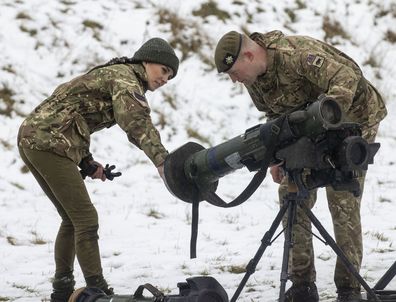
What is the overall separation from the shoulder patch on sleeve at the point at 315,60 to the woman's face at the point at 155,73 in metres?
0.99

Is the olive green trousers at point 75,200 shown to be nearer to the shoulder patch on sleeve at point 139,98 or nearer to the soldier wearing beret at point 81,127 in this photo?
the soldier wearing beret at point 81,127

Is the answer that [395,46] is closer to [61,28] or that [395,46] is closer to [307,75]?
[61,28]

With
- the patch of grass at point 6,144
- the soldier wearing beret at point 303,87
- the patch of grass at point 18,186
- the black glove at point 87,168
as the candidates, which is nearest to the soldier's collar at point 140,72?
the soldier wearing beret at point 303,87

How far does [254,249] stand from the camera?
5996 millimetres

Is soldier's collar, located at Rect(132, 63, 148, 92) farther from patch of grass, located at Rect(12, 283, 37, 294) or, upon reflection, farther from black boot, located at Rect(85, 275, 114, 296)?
patch of grass, located at Rect(12, 283, 37, 294)

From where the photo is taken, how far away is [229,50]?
3.87 m

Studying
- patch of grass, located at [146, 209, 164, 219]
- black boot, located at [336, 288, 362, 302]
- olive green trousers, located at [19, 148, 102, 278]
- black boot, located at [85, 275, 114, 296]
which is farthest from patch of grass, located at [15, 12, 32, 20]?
black boot, located at [336, 288, 362, 302]

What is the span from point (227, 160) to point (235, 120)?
6907 mm

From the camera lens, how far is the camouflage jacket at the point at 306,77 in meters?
3.67

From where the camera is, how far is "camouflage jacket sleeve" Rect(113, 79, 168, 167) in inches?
148

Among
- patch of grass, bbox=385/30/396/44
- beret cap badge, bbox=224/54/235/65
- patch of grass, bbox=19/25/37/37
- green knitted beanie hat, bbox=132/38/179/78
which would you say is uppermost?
patch of grass, bbox=385/30/396/44

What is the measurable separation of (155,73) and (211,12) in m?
7.97

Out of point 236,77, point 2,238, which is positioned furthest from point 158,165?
point 2,238

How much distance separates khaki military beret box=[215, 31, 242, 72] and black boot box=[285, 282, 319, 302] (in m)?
1.51
